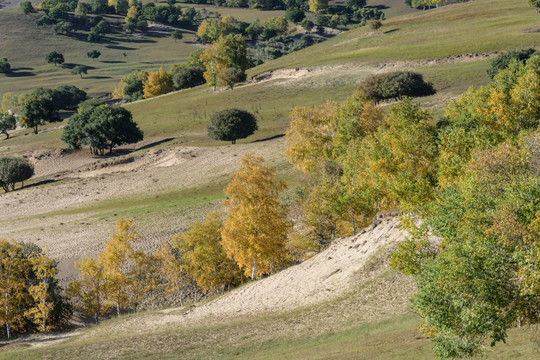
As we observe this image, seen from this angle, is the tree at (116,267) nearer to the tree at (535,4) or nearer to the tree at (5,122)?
the tree at (5,122)

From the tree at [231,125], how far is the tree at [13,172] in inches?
1459

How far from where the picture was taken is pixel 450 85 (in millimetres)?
109250

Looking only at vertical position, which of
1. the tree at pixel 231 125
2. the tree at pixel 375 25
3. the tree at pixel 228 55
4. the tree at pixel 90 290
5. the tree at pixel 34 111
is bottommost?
the tree at pixel 90 290

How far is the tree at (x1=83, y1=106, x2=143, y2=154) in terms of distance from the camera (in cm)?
11988

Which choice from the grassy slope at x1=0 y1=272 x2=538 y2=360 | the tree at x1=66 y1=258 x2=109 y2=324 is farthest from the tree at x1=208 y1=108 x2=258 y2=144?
the grassy slope at x1=0 y1=272 x2=538 y2=360

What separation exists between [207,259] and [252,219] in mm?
8887

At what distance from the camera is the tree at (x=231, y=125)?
107 meters

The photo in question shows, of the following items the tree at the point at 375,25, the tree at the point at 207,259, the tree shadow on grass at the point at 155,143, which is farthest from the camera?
the tree at the point at 375,25

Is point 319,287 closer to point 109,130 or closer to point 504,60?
point 504,60

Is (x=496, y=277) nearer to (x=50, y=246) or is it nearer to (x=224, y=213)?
(x=224, y=213)

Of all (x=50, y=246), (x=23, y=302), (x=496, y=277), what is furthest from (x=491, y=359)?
(x=50, y=246)

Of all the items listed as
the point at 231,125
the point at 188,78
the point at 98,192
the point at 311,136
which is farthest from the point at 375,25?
the point at 98,192

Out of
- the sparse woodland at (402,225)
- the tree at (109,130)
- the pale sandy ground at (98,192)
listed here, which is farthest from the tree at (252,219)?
the tree at (109,130)

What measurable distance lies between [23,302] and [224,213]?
88.3 feet
